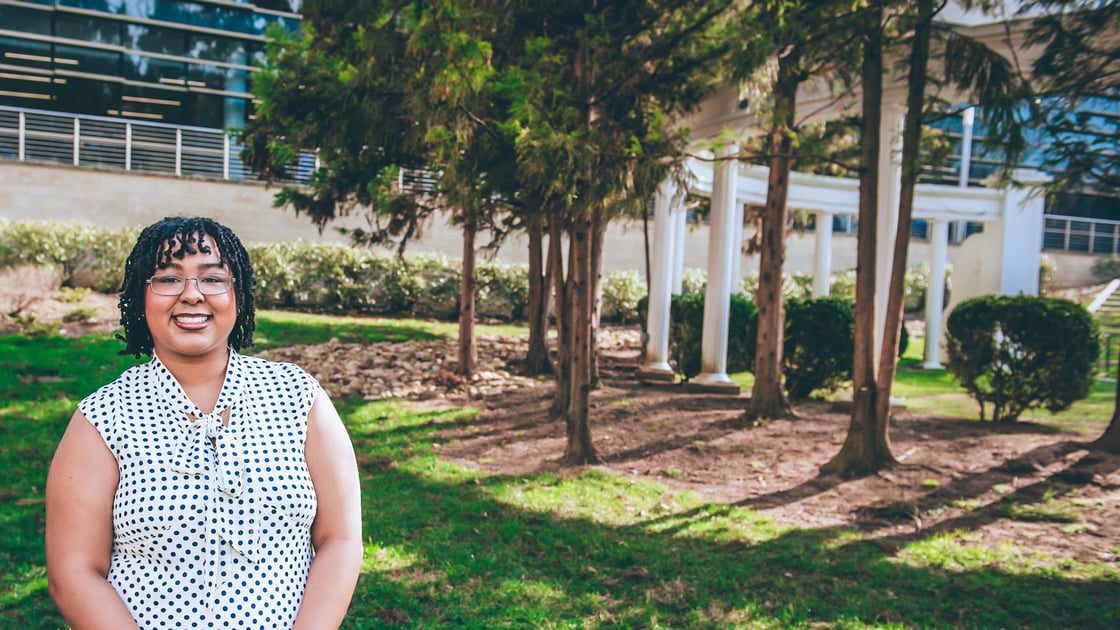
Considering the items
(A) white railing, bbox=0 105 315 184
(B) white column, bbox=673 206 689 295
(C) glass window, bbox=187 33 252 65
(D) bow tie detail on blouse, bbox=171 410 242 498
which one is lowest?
(D) bow tie detail on blouse, bbox=171 410 242 498

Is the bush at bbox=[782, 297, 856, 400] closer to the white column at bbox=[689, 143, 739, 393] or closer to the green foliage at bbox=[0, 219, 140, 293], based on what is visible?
the white column at bbox=[689, 143, 739, 393]

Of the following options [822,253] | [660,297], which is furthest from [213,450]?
[822,253]

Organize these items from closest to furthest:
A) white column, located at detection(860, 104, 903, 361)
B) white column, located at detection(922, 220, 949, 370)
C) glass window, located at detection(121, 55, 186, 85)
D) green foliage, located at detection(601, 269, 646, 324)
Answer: white column, located at detection(860, 104, 903, 361), white column, located at detection(922, 220, 949, 370), green foliage, located at detection(601, 269, 646, 324), glass window, located at detection(121, 55, 186, 85)

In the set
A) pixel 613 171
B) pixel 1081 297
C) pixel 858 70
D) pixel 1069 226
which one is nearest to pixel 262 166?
pixel 613 171

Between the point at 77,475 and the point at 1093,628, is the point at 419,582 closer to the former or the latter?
the point at 77,475

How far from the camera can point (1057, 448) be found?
A: 28.9ft

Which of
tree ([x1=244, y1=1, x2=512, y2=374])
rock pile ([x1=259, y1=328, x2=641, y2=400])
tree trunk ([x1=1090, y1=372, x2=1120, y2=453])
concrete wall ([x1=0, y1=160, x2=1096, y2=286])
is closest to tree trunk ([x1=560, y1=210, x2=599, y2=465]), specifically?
tree ([x1=244, y1=1, x2=512, y2=374])

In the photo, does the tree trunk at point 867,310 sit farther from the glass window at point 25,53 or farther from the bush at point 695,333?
the glass window at point 25,53

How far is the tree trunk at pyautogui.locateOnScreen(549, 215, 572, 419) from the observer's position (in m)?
8.64

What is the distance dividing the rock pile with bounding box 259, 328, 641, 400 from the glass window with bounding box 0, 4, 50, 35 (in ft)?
50.4

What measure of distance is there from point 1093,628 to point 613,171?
457cm

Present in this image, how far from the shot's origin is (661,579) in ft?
16.7

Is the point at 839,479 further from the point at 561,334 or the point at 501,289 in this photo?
the point at 501,289

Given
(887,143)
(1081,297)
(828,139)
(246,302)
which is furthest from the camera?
(1081,297)
